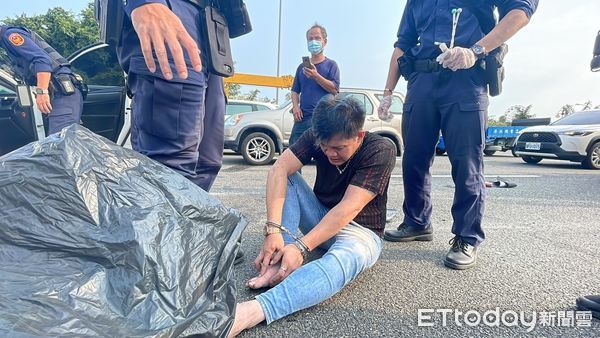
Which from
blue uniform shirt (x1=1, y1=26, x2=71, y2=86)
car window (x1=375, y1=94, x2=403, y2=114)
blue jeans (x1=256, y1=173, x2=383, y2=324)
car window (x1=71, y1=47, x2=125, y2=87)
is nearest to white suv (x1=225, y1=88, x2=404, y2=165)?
car window (x1=375, y1=94, x2=403, y2=114)

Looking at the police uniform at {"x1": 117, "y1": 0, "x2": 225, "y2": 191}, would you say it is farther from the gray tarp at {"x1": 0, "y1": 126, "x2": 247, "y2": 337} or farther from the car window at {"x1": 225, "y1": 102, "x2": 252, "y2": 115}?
the car window at {"x1": 225, "y1": 102, "x2": 252, "y2": 115}

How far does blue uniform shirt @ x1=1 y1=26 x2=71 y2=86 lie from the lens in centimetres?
248

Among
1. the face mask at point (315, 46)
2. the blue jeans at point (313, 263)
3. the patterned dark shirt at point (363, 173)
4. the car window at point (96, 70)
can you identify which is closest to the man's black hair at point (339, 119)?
the patterned dark shirt at point (363, 173)

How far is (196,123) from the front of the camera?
1243mm

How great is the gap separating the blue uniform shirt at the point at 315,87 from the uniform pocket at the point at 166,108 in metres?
2.19

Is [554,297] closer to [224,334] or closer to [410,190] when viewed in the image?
[410,190]

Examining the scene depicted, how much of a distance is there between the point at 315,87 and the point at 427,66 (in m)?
1.65

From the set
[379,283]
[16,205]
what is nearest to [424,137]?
[379,283]

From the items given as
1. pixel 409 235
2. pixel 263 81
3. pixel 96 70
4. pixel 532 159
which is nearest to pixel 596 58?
pixel 409 235

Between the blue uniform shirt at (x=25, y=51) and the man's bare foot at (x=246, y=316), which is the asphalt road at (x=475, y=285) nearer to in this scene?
the man's bare foot at (x=246, y=316)

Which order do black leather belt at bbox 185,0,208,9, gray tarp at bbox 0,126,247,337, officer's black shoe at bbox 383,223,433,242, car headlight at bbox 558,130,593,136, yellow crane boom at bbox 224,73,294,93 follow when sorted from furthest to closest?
yellow crane boom at bbox 224,73,294,93
car headlight at bbox 558,130,593,136
officer's black shoe at bbox 383,223,433,242
black leather belt at bbox 185,0,208,9
gray tarp at bbox 0,126,247,337

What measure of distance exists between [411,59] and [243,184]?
105 inches

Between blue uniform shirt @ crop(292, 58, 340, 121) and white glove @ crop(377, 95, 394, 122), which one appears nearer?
white glove @ crop(377, 95, 394, 122)

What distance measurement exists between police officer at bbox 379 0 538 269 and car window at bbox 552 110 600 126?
730 centimetres
